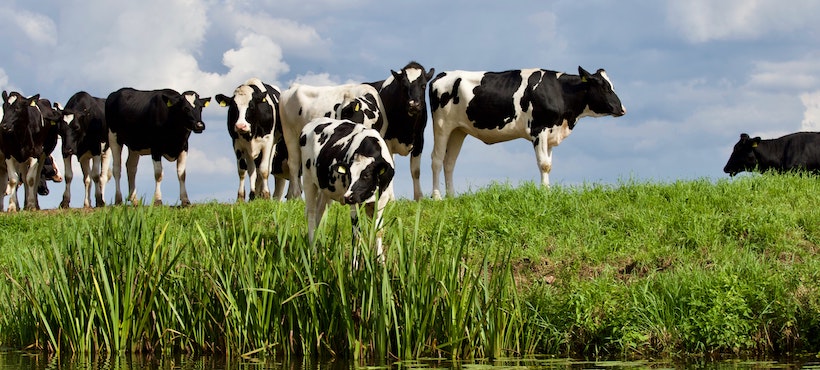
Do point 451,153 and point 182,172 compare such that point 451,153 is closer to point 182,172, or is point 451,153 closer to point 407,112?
point 407,112

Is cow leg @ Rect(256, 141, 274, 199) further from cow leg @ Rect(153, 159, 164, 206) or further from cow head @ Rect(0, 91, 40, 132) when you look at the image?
cow head @ Rect(0, 91, 40, 132)

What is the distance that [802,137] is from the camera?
21469mm

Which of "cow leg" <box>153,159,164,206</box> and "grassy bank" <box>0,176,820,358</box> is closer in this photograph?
"grassy bank" <box>0,176,820,358</box>

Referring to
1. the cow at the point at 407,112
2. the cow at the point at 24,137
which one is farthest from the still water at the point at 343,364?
the cow at the point at 24,137

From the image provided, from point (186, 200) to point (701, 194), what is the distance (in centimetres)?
1014

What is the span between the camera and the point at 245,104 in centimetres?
2006

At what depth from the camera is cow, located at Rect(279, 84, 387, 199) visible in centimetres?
1686

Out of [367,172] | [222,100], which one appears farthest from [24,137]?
[367,172]

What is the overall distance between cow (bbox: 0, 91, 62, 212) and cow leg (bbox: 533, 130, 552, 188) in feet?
37.0

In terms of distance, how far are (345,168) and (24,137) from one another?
13.9 metres

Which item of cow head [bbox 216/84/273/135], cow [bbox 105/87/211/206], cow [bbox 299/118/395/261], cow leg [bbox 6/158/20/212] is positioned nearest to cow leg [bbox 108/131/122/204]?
cow [bbox 105/87/211/206]

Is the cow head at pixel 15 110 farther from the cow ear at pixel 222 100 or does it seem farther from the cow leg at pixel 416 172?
the cow leg at pixel 416 172

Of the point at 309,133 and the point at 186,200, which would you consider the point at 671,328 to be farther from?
the point at 186,200

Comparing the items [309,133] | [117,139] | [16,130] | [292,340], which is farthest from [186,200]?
[292,340]
